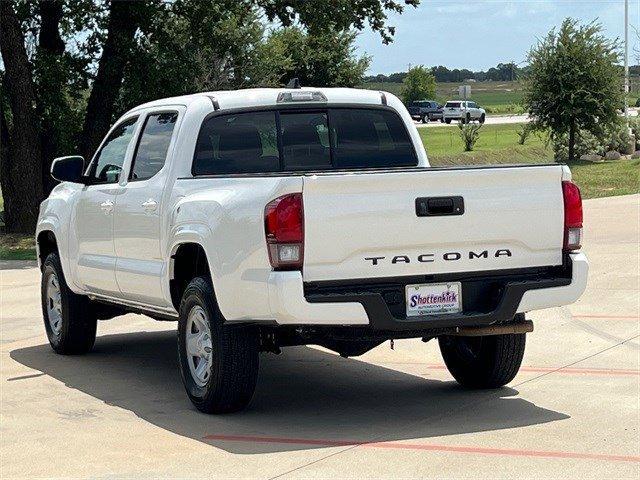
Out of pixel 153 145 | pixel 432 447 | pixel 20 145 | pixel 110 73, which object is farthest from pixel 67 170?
pixel 110 73

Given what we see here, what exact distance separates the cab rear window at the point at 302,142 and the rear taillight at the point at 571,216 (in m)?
1.77

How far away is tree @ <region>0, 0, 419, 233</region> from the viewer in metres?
25.8

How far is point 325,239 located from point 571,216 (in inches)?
66.3

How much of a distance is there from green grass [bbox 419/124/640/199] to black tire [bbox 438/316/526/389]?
17091 mm

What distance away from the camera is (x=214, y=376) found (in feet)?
27.1

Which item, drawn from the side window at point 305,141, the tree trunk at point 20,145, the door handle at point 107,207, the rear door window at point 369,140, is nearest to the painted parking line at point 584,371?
the rear door window at point 369,140

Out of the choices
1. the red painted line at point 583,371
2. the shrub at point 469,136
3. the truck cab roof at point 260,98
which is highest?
the truck cab roof at point 260,98

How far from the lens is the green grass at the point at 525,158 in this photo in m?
33.7

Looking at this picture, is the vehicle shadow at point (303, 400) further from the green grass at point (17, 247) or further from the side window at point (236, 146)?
the green grass at point (17, 247)

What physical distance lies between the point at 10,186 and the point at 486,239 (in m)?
19.4

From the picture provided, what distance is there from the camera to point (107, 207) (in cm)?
1020

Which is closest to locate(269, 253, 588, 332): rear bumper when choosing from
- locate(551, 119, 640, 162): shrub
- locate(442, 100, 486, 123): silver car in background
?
locate(551, 119, 640, 162): shrub

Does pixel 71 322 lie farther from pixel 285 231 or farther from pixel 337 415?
pixel 285 231

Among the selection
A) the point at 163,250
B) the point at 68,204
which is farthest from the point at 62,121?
the point at 163,250
